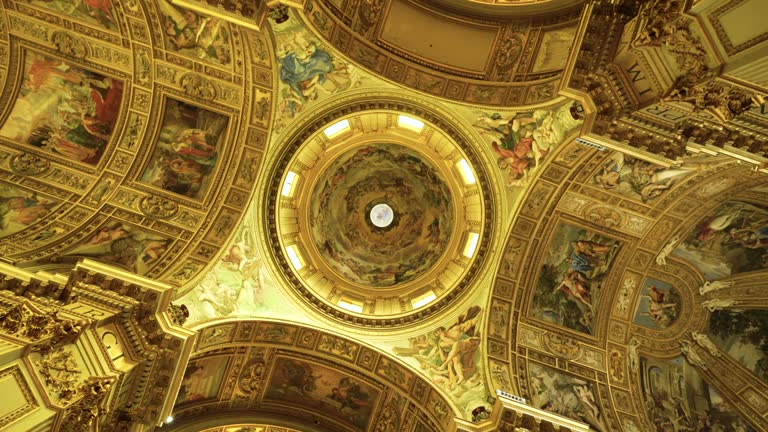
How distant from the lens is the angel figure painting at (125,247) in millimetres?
13453

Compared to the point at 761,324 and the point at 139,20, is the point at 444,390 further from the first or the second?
the point at 139,20

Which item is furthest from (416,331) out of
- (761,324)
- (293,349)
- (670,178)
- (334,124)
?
(761,324)

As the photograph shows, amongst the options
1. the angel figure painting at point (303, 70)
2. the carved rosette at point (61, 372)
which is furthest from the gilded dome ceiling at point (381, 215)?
the carved rosette at point (61, 372)

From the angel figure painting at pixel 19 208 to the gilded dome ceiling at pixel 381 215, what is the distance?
22.4 feet

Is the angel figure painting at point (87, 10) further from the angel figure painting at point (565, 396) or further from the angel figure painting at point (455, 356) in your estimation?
the angel figure painting at point (565, 396)

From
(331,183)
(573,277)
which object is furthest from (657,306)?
(331,183)

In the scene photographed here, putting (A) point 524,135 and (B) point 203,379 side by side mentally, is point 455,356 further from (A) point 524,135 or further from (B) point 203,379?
(B) point 203,379

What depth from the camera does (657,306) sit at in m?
16.0

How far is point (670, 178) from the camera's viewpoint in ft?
46.0

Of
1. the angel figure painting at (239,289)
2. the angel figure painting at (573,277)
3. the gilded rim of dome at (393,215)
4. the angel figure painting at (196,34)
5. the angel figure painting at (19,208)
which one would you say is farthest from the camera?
the gilded rim of dome at (393,215)

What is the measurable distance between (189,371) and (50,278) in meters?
5.01

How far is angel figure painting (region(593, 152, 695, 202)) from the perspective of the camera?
13.8m

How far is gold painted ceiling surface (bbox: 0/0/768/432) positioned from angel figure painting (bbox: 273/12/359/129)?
0.05 m

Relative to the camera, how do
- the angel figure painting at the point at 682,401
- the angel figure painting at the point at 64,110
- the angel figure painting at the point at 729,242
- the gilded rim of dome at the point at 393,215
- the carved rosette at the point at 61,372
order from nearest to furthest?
the carved rosette at the point at 61,372 < the angel figure painting at the point at 64,110 < the angel figure painting at the point at 729,242 < the angel figure painting at the point at 682,401 < the gilded rim of dome at the point at 393,215
